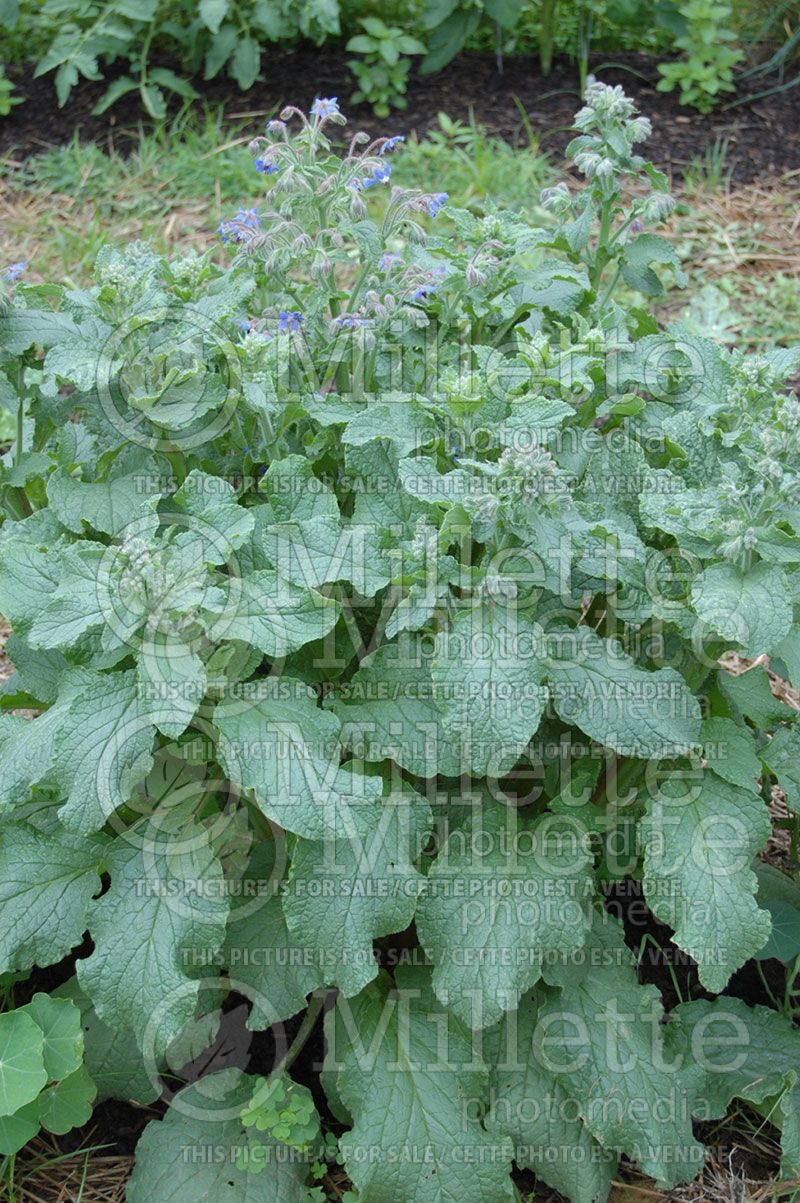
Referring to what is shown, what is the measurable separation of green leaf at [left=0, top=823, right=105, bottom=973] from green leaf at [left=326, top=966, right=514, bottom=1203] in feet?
1.64

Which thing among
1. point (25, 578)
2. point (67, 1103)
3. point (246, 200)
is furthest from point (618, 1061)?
point (246, 200)

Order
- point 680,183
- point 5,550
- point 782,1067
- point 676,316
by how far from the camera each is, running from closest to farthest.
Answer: point 5,550 → point 782,1067 → point 676,316 → point 680,183

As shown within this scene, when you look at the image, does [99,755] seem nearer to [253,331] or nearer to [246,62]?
[253,331]

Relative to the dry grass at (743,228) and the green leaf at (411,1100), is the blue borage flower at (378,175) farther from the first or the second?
the dry grass at (743,228)

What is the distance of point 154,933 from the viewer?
192 cm

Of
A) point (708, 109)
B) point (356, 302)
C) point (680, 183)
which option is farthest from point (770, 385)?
point (708, 109)

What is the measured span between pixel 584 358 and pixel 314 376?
0.54m

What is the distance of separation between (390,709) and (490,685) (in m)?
0.27

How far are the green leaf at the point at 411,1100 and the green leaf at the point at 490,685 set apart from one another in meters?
0.59

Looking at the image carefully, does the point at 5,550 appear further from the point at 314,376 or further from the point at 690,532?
the point at 690,532

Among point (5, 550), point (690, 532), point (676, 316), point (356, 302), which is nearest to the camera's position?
point (690, 532)

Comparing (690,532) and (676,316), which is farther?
(676,316)

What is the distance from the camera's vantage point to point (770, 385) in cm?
212

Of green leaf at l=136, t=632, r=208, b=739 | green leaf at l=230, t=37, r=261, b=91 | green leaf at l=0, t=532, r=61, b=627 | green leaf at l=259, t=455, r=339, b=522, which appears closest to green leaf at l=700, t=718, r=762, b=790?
green leaf at l=259, t=455, r=339, b=522
